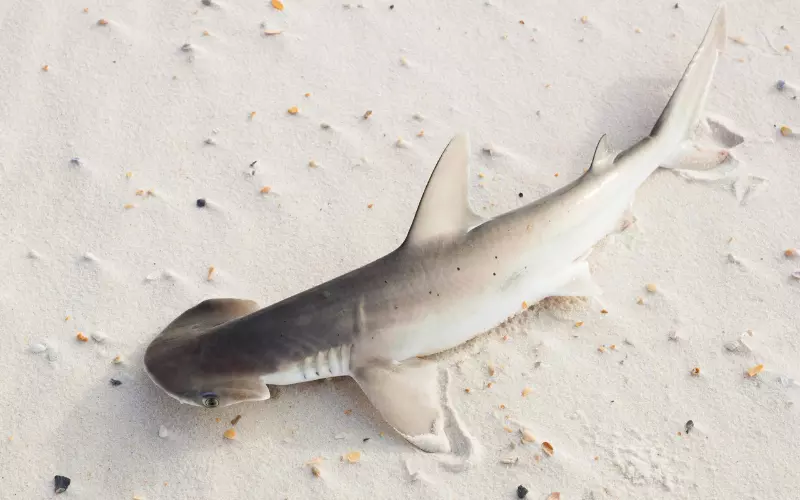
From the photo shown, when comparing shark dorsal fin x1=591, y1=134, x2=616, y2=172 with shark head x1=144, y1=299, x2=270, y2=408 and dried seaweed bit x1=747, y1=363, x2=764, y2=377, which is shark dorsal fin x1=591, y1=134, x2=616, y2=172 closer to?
dried seaweed bit x1=747, y1=363, x2=764, y2=377

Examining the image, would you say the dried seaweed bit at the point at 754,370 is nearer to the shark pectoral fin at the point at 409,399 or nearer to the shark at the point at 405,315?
the shark at the point at 405,315

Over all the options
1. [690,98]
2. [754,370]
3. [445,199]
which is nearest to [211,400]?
[445,199]

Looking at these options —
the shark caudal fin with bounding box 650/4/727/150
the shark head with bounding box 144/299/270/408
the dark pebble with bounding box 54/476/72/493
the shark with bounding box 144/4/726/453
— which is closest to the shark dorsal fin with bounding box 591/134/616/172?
the shark with bounding box 144/4/726/453

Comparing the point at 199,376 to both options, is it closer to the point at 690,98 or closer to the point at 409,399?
the point at 409,399

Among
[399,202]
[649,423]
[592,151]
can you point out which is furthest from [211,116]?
[649,423]

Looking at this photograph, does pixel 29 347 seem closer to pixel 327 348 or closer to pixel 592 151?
pixel 327 348

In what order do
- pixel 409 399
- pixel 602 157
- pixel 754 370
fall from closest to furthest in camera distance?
pixel 409 399
pixel 754 370
pixel 602 157
